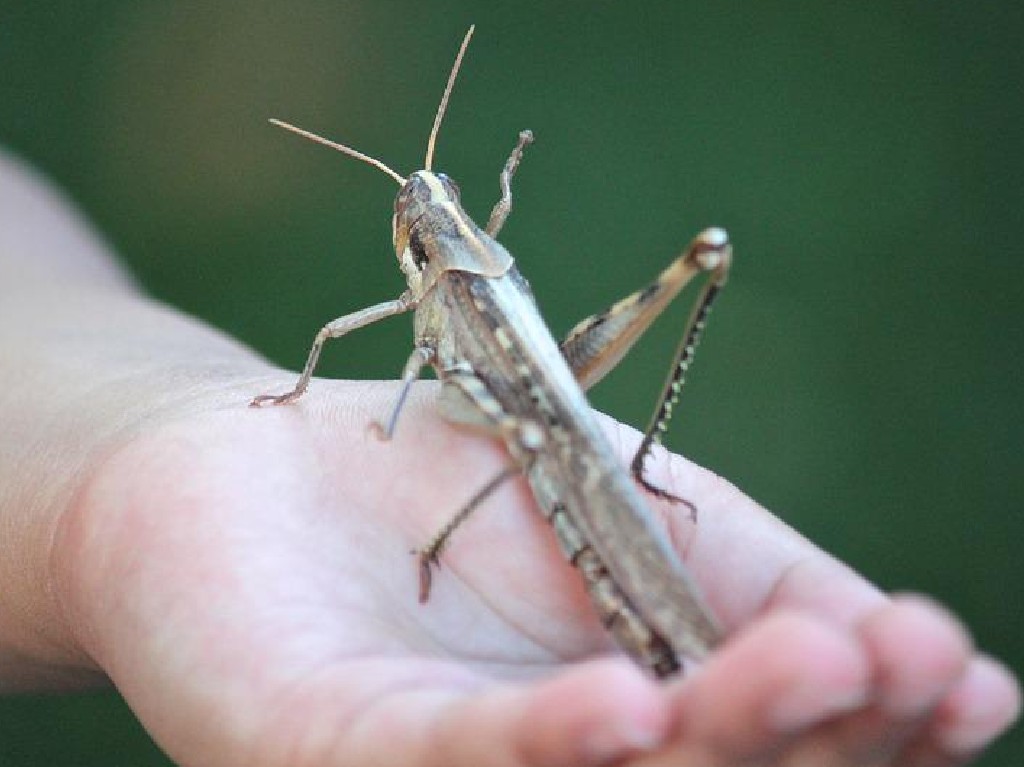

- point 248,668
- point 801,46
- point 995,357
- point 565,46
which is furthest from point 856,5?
point 248,668

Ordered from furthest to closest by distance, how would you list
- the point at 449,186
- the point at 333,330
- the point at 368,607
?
the point at 449,186
the point at 333,330
the point at 368,607

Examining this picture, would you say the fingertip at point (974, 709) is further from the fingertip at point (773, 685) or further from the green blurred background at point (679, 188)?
the green blurred background at point (679, 188)

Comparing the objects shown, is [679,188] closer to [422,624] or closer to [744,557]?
[744,557]

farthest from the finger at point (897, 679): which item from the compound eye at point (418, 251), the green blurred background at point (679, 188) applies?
the green blurred background at point (679, 188)

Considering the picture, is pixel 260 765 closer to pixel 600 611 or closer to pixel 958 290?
pixel 600 611

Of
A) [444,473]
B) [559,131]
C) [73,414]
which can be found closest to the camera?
[444,473]

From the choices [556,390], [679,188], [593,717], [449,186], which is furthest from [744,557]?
[679,188]
